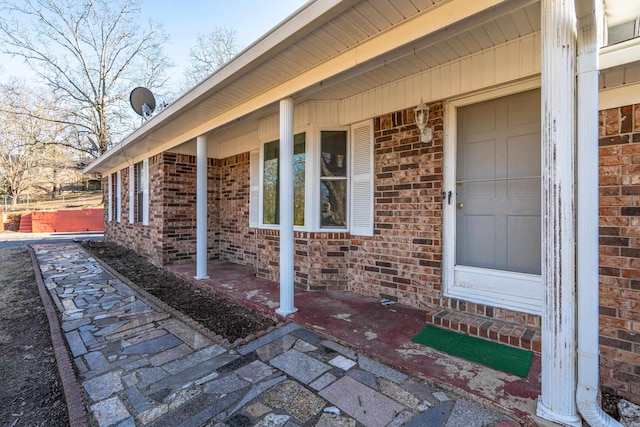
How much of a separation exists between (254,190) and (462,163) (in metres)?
3.66

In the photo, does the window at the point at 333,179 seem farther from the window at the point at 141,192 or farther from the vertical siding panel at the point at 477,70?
the window at the point at 141,192

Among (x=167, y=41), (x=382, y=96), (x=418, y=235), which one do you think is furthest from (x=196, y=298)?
(x=167, y=41)

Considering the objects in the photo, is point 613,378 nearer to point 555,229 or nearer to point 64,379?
point 555,229

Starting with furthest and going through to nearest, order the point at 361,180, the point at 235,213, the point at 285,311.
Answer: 1. the point at 235,213
2. the point at 361,180
3. the point at 285,311

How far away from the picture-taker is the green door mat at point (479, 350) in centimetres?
228

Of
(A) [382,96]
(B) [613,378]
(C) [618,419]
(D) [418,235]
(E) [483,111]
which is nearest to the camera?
(C) [618,419]

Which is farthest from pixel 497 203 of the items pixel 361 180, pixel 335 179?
pixel 335 179

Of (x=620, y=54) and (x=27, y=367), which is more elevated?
(x=620, y=54)

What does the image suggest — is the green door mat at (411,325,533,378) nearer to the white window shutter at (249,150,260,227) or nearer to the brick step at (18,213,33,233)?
the white window shutter at (249,150,260,227)

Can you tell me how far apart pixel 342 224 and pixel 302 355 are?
6.70ft

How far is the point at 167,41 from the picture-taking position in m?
18.3

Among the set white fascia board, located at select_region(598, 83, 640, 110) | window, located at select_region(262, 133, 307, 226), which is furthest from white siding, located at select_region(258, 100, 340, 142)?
white fascia board, located at select_region(598, 83, 640, 110)

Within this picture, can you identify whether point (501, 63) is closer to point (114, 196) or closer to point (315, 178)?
point (315, 178)

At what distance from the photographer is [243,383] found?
87.7 inches
